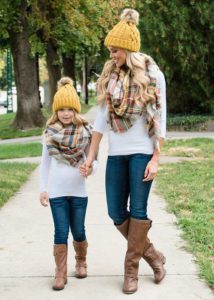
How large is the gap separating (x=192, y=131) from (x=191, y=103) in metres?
2.03

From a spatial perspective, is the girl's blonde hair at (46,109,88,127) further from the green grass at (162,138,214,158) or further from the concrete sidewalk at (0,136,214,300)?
the green grass at (162,138,214,158)

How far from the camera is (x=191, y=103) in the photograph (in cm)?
2092

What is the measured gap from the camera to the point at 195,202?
24.7ft

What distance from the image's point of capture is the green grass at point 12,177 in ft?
27.6

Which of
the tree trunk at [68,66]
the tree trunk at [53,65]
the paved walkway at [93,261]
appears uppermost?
the paved walkway at [93,261]

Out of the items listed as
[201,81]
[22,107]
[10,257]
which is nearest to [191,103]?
[201,81]

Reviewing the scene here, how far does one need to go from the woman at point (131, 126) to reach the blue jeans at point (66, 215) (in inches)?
10.9

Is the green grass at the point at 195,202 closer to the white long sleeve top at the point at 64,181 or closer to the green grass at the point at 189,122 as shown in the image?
the white long sleeve top at the point at 64,181

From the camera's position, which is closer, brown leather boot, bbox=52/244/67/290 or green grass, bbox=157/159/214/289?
brown leather boot, bbox=52/244/67/290

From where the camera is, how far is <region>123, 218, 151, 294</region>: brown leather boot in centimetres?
434

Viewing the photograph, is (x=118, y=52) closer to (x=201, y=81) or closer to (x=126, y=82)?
(x=126, y=82)

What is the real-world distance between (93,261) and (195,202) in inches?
106

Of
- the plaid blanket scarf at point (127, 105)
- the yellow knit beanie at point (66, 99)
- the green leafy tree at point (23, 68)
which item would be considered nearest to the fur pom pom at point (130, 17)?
the plaid blanket scarf at point (127, 105)

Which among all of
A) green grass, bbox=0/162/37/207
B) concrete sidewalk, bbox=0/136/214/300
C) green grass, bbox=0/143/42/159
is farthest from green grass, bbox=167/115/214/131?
concrete sidewalk, bbox=0/136/214/300
